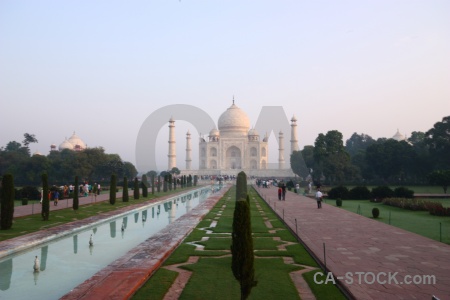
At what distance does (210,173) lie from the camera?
54.6 metres

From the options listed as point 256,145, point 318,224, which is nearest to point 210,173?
point 256,145

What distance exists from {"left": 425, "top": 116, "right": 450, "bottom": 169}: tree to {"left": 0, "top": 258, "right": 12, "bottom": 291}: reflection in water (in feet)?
101

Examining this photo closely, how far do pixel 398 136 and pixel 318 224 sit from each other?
60.1 meters

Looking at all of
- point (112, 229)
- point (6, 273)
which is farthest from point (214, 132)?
point (6, 273)

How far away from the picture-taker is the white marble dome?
58.3 metres

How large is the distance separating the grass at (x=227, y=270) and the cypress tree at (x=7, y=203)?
4.41 metres

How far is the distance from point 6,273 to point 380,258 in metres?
5.35

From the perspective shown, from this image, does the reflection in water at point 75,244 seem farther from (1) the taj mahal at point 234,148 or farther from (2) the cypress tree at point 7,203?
(1) the taj mahal at point 234,148

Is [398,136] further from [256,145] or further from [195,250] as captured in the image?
[195,250]

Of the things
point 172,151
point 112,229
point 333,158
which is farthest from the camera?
point 172,151

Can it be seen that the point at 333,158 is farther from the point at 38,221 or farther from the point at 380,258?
the point at 380,258

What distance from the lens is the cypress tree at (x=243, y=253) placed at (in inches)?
160

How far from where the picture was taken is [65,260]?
682 centimetres

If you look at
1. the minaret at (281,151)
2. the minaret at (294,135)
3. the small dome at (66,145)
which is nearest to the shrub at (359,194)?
the minaret at (294,135)
